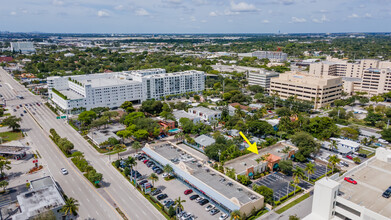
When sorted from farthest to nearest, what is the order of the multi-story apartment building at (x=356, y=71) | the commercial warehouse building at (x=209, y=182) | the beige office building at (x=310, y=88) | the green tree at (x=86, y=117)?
the multi-story apartment building at (x=356, y=71)
the beige office building at (x=310, y=88)
the green tree at (x=86, y=117)
the commercial warehouse building at (x=209, y=182)

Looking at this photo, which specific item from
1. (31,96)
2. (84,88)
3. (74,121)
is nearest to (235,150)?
(74,121)

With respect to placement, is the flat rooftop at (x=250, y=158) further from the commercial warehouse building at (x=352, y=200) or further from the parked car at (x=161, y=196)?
the commercial warehouse building at (x=352, y=200)

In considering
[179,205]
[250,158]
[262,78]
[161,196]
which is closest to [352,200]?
[179,205]

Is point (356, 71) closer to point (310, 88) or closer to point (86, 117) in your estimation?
point (310, 88)

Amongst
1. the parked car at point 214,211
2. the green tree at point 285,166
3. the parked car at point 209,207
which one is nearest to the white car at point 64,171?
the parked car at point 209,207

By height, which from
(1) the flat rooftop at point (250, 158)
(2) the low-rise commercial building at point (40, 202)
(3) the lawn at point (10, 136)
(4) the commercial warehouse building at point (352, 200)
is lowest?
(3) the lawn at point (10, 136)
